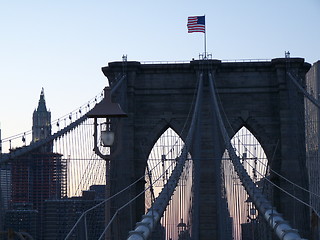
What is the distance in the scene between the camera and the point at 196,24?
155 feet

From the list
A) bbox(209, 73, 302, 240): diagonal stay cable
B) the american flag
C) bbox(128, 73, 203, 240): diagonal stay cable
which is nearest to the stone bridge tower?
bbox(128, 73, 203, 240): diagonal stay cable

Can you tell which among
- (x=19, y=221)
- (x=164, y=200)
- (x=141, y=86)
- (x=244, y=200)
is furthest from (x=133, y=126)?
(x=19, y=221)

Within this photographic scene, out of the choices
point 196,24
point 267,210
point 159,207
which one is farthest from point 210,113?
point 267,210

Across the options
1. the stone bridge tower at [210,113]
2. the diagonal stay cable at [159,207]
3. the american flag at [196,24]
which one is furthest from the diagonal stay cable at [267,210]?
the american flag at [196,24]

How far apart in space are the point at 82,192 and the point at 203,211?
11.1m

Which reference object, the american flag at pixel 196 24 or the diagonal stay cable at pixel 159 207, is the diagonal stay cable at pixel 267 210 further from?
the american flag at pixel 196 24

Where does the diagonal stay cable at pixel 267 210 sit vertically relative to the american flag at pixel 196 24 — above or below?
below

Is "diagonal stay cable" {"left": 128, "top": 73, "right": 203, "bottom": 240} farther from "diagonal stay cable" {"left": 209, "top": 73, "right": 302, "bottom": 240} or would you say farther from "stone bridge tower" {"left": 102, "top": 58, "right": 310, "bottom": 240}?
"stone bridge tower" {"left": 102, "top": 58, "right": 310, "bottom": 240}

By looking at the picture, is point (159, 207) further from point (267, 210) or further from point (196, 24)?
point (196, 24)

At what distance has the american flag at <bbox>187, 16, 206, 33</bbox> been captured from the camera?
4709 cm

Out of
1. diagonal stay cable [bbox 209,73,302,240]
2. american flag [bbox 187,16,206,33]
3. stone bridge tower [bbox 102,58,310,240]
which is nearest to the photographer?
diagonal stay cable [bbox 209,73,302,240]

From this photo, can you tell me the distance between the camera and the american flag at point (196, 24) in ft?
155

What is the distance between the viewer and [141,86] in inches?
1734

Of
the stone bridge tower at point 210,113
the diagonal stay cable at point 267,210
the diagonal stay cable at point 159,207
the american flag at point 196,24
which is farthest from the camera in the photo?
the american flag at point 196,24
